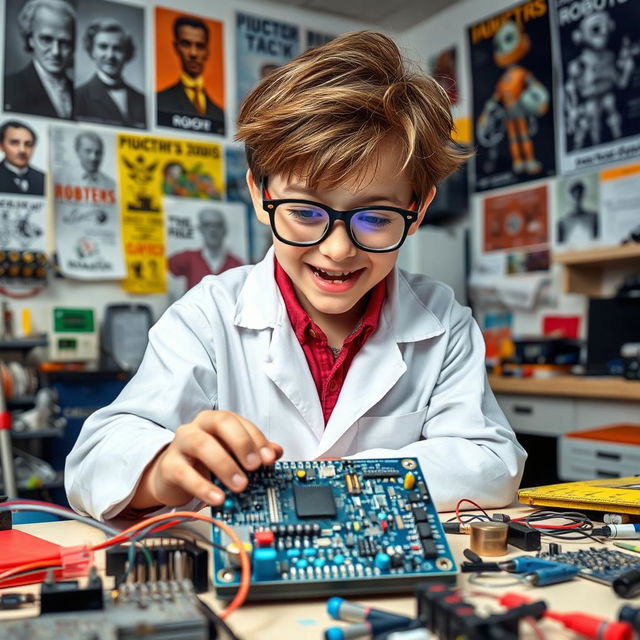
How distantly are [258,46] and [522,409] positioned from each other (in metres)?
2.24

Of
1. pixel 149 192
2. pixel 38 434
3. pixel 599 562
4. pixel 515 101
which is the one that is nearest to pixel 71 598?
pixel 599 562

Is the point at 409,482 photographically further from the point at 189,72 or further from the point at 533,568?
the point at 189,72

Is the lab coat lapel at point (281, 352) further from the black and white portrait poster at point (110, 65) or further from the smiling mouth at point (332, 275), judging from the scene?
the black and white portrait poster at point (110, 65)

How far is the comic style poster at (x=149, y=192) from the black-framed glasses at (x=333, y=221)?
2400mm

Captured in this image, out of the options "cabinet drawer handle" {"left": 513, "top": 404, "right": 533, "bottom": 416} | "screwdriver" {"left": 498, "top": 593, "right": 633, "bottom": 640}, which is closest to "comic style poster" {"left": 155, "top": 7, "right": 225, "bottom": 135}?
"cabinet drawer handle" {"left": 513, "top": 404, "right": 533, "bottom": 416}

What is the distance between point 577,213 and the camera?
10.4 feet

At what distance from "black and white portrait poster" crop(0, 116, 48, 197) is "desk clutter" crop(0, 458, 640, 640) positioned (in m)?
2.51

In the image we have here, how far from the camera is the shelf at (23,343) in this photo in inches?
108

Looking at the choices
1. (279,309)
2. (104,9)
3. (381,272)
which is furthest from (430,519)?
(104,9)

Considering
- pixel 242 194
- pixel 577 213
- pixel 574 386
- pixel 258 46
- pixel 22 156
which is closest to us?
pixel 574 386

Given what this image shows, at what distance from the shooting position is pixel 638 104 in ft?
9.53

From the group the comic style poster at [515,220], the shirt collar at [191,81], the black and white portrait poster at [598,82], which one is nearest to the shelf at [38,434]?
the shirt collar at [191,81]

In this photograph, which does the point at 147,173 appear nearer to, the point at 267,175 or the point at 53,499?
the point at 53,499

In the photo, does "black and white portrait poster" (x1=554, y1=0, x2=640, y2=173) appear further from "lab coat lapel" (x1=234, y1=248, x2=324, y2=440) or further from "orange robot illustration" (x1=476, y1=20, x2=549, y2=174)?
"lab coat lapel" (x1=234, y1=248, x2=324, y2=440)
